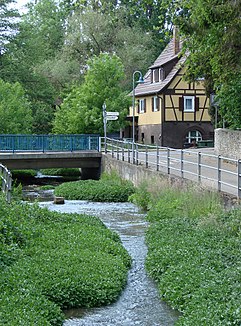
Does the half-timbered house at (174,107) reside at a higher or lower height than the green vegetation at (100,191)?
higher

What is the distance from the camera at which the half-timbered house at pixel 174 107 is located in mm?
51688

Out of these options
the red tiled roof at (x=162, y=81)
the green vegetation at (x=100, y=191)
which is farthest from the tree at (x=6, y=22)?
the green vegetation at (x=100, y=191)

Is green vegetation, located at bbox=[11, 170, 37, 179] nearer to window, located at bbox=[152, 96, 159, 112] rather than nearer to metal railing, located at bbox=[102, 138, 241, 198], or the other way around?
metal railing, located at bbox=[102, 138, 241, 198]

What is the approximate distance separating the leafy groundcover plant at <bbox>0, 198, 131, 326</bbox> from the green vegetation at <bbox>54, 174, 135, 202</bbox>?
36.7 ft

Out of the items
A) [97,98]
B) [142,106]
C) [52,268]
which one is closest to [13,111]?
[97,98]

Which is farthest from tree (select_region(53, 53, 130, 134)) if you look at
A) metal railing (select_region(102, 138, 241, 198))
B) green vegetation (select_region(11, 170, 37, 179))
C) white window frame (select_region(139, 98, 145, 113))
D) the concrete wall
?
the concrete wall

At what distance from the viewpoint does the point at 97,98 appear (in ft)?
149

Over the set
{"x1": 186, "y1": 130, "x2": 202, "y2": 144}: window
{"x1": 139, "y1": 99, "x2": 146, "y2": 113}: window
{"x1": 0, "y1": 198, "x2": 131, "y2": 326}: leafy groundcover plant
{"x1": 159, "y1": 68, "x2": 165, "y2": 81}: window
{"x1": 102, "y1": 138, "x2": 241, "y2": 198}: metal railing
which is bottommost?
{"x1": 0, "y1": 198, "x2": 131, "y2": 326}: leafy groundcover plant

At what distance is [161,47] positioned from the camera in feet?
218

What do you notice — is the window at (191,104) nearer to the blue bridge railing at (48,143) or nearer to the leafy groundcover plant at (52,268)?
the blue bridge railing at (48,143)

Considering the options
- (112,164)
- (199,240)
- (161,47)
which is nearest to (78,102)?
(112,164)

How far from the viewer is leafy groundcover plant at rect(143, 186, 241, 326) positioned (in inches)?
371

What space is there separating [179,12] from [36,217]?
8942 millimetres

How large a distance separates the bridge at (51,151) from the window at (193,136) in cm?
1440
